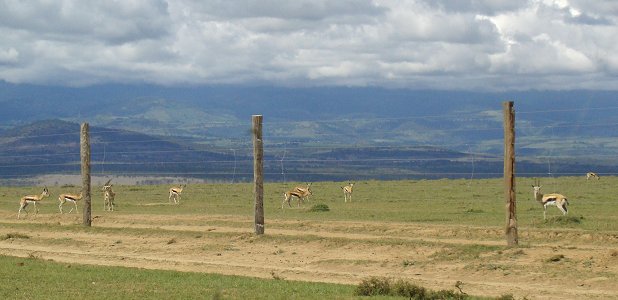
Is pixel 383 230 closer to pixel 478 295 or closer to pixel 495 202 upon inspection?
pixel 478 295

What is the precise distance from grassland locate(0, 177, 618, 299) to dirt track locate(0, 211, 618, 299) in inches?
1.4

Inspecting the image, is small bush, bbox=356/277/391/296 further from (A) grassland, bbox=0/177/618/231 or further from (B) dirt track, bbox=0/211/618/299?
(A) grassland, bbox=0/177/618/231

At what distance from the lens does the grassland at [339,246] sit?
2191 centimetres

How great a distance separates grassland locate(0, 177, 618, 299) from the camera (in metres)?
21.9

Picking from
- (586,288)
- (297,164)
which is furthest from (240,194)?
(297,164)

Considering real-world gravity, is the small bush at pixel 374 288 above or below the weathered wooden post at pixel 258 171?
below

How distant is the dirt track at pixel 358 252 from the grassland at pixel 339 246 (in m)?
0.04

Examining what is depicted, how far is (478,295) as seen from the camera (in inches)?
792

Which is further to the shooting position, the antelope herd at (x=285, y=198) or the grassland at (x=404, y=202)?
the grassland at (x=404, y=202)

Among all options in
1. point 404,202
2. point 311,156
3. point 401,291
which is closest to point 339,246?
point 401,291

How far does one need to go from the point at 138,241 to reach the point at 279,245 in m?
5.47

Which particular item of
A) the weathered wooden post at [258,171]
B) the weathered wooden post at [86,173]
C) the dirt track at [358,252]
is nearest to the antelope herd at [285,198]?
the dirt track at [358,252]

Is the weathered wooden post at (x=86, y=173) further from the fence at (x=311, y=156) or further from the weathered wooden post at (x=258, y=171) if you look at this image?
the fence at (x=311, y=156)

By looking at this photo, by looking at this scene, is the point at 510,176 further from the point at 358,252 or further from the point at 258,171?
the point at 258,171
